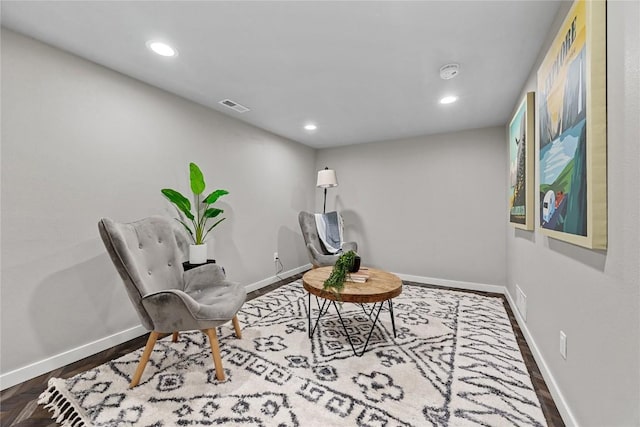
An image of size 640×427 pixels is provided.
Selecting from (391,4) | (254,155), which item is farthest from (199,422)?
(254,155)

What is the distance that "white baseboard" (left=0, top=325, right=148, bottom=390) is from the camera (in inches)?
66.6

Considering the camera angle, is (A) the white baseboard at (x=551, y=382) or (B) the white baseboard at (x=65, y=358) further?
(B) the white baseboard at (x=65, y=358)

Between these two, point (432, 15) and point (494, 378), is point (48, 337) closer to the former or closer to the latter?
point (494, 378)

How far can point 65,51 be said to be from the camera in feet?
6.44

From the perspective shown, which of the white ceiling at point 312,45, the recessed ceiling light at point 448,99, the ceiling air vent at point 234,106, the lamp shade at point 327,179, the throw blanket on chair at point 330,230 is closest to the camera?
the white ceiling at point 312,45

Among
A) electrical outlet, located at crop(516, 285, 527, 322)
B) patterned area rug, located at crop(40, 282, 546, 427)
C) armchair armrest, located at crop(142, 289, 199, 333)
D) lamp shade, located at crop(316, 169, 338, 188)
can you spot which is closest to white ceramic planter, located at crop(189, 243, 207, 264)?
patterned area rug, located at crop(40, 282, 546, 427)

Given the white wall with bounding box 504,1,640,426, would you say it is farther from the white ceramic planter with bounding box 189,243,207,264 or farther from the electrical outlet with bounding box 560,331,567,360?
the white ceramic planter with bounding box 189,243,207,264

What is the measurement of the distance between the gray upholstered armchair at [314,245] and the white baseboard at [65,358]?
205 centimetres

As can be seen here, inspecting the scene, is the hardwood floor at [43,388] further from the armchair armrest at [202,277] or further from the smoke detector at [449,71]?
the smoke detector at [449,71]

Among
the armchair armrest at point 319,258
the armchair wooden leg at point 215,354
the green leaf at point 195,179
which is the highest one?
the green leaf at point 195,179

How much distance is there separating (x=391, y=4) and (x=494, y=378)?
238cm

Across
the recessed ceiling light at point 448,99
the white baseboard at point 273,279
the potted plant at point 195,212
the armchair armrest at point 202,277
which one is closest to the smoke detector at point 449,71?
the recessed ceiling light at point 448,99

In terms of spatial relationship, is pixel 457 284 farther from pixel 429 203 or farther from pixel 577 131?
pixel 577 131

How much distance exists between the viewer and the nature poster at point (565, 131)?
3.80ft
